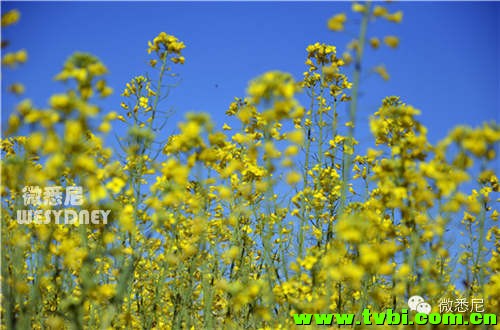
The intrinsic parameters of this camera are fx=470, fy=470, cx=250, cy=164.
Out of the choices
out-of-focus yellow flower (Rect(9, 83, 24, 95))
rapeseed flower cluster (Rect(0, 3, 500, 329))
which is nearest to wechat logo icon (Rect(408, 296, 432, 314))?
rapeseed flower cluster (Rect(0, 3, 500, 329))

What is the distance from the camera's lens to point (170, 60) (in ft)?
16.0

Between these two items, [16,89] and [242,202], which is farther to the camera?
[242,202]

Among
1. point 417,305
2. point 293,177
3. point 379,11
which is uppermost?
point 379,11

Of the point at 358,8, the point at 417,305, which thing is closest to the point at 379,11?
the point at 358,8

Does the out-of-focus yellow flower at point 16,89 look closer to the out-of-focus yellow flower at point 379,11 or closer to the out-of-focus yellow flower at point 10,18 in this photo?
the out-of-focus yellow flower at point 10,18

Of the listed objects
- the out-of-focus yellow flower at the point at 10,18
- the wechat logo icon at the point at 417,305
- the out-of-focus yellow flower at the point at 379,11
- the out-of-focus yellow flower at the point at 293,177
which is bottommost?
the wechat logo icon at the point at 417,305

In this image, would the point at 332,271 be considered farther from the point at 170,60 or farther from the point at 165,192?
the point at 170,60

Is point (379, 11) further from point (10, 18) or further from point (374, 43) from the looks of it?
point (10, 18)

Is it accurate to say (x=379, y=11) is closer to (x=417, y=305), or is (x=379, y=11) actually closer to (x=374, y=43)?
(x=374, y=43)

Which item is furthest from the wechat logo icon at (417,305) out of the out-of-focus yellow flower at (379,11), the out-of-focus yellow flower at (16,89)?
the out-of-focus yellow flower at (16,89)

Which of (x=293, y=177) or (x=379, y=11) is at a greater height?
(x=379, y=11)

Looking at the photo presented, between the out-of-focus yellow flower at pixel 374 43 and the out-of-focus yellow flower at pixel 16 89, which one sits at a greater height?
the out-of-focus yellow flower at pixel 374 43

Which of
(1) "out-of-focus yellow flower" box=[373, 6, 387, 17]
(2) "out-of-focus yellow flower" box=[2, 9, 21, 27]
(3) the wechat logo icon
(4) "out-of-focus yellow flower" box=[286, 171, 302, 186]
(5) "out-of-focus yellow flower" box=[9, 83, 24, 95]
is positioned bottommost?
(3) the wechat logo icon

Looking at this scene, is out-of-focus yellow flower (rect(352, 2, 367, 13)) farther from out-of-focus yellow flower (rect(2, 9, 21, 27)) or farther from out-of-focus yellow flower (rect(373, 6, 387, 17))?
out-of-focus yellow flower (rect(2, 9, 21, 27))
